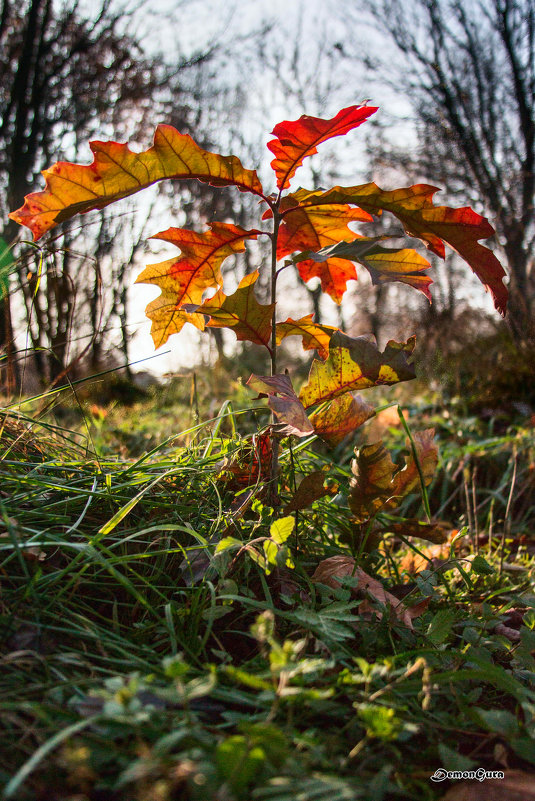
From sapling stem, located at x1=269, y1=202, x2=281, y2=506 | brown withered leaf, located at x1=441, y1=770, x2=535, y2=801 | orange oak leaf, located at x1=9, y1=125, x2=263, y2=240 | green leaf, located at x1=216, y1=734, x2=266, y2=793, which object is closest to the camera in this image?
green leaf, located at x1=216, y1=734, x2=266, y2=793

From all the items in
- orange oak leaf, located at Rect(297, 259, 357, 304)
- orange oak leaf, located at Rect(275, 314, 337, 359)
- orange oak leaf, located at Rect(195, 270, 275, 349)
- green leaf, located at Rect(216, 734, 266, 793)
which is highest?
orange oak leaf, located at Rect(297, 259, 357, 304)

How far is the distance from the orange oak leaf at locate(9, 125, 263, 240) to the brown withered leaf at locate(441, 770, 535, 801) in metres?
1.15

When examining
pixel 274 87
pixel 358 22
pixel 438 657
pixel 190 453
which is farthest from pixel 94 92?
pixel 438 657

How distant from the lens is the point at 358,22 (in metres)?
10.1

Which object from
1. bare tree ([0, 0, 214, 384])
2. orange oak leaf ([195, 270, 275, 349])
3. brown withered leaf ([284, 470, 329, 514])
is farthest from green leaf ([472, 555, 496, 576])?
bare tree ([0, 0, 214, 384])

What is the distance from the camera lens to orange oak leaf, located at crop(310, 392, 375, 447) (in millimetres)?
1027

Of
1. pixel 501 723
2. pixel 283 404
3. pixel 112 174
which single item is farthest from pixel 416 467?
pixel 112 174

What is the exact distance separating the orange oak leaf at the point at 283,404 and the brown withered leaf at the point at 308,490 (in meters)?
0.12

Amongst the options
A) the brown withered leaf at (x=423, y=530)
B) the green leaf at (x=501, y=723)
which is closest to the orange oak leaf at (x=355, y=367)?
the brown withered leaf at (x=423, y=530)

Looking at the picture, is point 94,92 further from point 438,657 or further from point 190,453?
point 438,657

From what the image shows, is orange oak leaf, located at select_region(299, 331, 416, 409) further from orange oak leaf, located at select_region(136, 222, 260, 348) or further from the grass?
orange oak leaf, located at select_region(136, 222, 260, 348)

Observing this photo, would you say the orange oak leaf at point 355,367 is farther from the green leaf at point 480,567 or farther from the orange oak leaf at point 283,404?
the green leaf at point 480,567

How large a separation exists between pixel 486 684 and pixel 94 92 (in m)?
9.29

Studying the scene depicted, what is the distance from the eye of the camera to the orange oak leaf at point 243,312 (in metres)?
1.08
